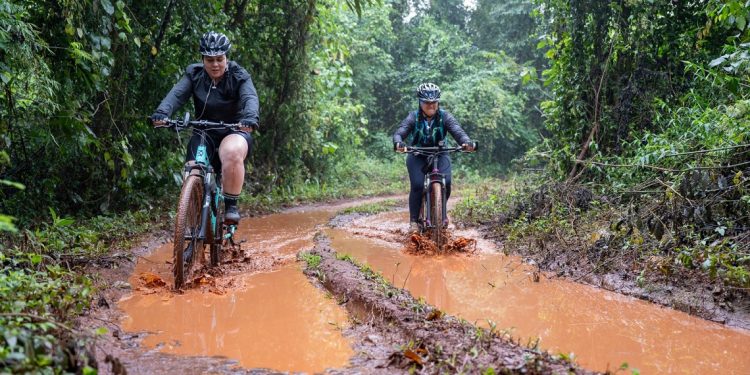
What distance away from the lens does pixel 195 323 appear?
415 centimetres

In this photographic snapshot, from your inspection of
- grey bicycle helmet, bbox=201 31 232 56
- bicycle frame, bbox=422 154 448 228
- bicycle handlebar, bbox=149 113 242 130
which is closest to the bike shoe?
bicycle frame, bbox=422 154 448 228

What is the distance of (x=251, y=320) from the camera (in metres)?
4.27

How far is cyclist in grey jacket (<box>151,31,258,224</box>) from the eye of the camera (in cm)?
550

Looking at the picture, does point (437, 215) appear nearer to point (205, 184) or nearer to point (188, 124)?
point (205, 184)

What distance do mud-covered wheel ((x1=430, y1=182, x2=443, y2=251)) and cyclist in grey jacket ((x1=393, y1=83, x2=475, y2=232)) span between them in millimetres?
354

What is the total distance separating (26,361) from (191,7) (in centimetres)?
727

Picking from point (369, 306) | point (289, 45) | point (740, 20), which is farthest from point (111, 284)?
point (289, 45)

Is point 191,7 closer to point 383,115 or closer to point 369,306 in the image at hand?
point 369,306

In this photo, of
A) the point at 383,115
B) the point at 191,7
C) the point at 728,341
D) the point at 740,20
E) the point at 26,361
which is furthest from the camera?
the point at 383,115

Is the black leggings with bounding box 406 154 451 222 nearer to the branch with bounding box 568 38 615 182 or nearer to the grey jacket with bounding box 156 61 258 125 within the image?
the branch with bounding box 568 38 615 182

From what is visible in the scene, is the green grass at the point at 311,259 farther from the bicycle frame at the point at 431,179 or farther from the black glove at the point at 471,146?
the black glove at the point at 471,146

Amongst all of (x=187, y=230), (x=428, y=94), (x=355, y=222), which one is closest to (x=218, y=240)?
(x=187, y=230)

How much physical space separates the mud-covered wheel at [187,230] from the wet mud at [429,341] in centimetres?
130

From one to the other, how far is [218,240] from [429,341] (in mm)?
2932
